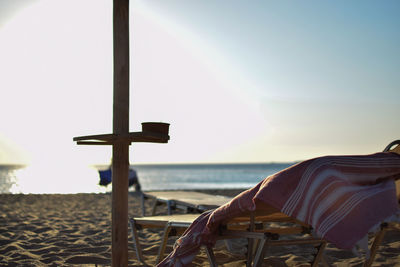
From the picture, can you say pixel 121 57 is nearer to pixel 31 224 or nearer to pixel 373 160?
pixel 373 160

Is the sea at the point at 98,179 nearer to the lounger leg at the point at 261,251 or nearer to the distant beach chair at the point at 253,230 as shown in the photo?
the distant beach chair at the point at 253,230

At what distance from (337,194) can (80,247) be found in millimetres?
3171

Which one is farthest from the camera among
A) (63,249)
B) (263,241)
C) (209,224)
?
(63,249)

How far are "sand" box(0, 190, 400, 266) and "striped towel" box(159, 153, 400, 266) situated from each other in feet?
5.50

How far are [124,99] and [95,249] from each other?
2.01 metres

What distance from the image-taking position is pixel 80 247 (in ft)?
14.7

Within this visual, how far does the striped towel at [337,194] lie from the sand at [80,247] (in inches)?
66.0

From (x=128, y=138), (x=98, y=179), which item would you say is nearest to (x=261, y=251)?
(x=128, y=138)

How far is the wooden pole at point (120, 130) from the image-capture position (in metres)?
3.03

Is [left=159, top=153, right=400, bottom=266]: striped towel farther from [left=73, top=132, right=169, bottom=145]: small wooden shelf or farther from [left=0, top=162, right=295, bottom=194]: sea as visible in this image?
[left=0, top=162, right=295, bottom=194]: sea

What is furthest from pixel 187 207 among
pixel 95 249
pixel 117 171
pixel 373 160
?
pixel 373 160

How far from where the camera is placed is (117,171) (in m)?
3.03

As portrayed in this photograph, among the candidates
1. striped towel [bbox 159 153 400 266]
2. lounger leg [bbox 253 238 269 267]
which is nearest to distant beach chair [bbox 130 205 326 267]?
lounger leg [bbox 253 238 269 267]

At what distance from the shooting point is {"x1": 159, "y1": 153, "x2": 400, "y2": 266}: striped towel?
203 centimetres
